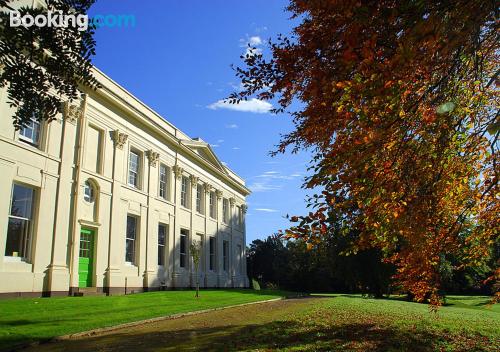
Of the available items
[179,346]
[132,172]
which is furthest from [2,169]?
[179,346]

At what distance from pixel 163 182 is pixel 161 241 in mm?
3853

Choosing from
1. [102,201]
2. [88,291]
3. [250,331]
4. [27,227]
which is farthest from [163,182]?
[250,331]

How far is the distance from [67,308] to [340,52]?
10.9m

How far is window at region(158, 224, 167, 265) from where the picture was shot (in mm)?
26564

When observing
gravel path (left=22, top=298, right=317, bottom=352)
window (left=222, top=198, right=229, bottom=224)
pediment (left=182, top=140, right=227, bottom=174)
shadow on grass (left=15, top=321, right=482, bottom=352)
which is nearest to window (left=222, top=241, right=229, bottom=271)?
window (left=222, top=198, right=229, bottom=224)

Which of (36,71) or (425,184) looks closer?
(36,71)

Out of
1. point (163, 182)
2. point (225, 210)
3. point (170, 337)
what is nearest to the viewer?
point (170, 337)

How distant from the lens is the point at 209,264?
34.3 metres

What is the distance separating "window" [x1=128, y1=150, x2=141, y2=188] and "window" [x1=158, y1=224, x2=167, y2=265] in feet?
13.3

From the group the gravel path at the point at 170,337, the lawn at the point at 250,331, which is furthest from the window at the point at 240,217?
the gravel path at the point at 170,337

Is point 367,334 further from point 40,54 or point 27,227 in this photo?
point 27,227

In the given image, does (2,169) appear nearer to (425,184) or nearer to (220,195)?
(425,184)

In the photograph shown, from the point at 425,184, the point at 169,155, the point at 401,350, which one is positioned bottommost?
the point at 401,350

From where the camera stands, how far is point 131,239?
76.0ft
